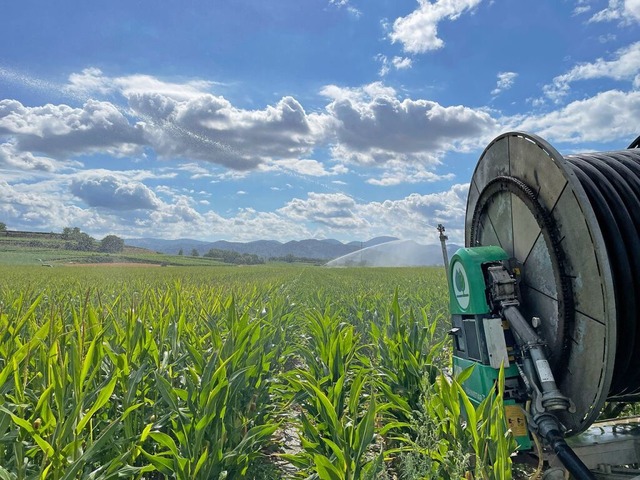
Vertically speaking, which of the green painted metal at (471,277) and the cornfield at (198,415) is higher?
the green painted metal at (471,277)

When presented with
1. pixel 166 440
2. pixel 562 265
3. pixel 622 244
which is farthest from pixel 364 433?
pixel 622 244

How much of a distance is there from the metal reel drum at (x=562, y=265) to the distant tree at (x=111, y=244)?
109 meters

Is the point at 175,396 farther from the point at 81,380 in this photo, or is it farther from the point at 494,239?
the point at 494,239

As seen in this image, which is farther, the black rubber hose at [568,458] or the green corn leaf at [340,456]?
the green corn leaf at [340,456]

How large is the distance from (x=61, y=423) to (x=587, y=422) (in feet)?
10.0

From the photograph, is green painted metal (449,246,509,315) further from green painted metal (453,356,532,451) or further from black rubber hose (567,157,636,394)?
black rubber hose (567,157,636,394)

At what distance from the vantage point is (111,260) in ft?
237

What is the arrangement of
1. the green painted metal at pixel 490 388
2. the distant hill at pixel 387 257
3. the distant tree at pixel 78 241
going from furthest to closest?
the distant hill at pixel 387 257, the distant tree at pixel 78 241, the green painted metal at pixel 490 388

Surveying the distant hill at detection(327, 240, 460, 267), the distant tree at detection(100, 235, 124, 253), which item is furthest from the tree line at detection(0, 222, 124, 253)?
the distant hill at detection(327, 240, 460, 267)

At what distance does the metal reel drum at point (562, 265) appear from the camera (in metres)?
2.68

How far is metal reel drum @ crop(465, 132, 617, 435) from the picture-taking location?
8.80 feet

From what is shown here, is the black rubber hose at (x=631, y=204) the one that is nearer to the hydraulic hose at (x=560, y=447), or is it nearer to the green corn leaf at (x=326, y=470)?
the hydraulic hose at (x=560, y=447)

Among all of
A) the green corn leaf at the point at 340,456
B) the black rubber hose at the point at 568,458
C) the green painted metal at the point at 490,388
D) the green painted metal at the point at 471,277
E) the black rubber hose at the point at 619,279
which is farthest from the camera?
the green painted metal at the point at 471,277

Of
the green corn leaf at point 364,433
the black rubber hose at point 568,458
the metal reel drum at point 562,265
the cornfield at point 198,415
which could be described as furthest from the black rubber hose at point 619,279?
the green corn leaf at point 364,433
